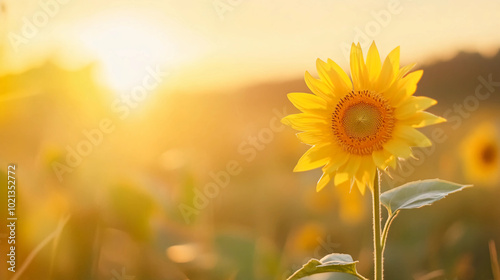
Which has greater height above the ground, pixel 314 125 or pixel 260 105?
pixel 260 105

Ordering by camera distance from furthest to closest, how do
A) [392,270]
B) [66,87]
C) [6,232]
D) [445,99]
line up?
[445,99]
[392,270]
[66,87]
[6,232]

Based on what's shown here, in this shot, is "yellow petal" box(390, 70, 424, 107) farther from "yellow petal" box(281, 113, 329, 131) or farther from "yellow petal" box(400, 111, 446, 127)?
"yellow petal" box(281, 113, 329, 131)

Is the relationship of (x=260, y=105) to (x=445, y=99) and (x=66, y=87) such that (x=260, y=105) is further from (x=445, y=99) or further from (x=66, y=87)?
(x=66, y=87)

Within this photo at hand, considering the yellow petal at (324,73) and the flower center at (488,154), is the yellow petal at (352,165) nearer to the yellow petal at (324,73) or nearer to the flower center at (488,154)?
the yellow petal at (324,73)

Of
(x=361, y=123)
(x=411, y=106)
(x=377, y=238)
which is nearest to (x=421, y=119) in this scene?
(x=411, y=106)

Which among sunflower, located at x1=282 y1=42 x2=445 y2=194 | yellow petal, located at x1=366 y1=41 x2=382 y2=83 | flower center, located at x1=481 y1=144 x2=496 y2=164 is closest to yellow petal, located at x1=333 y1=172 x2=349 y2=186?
sunflower, located at x1=282 y1=42 x2=445 y2=194

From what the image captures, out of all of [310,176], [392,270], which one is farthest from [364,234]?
[310,176]
